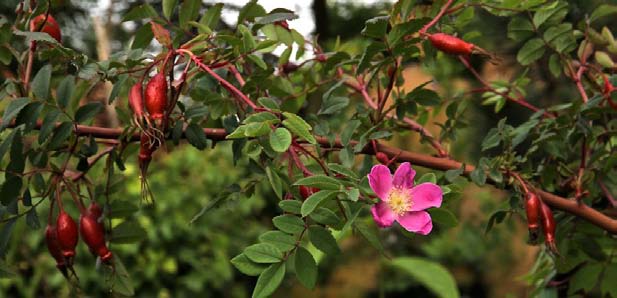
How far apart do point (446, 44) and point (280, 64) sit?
8.0 inches

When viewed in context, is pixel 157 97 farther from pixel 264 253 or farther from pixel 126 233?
pixel 126 233

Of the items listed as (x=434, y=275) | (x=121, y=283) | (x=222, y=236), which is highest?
(x=121, y=283)

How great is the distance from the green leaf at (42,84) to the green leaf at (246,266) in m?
0.21

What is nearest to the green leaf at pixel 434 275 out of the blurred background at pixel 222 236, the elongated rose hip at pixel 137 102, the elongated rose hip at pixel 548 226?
the blurred background at pixel 222 236

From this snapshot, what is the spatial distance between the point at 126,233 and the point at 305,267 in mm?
262

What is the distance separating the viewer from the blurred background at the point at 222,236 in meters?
2.25

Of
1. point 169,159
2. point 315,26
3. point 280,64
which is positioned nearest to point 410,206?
point 280,64

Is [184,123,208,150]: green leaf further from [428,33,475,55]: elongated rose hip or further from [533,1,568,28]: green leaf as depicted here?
[533,1,568,28]: green leaf

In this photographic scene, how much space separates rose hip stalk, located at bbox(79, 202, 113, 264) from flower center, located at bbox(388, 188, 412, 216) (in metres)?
0.27

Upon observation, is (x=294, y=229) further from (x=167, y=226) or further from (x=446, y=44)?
(x=167, y=226)

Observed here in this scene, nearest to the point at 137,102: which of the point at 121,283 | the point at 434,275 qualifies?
the point at 121,283

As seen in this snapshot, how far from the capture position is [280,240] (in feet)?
2.06

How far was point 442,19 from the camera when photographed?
80cm

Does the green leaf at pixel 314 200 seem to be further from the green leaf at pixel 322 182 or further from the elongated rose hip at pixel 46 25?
the elongated rose hip at pixel 46 25
